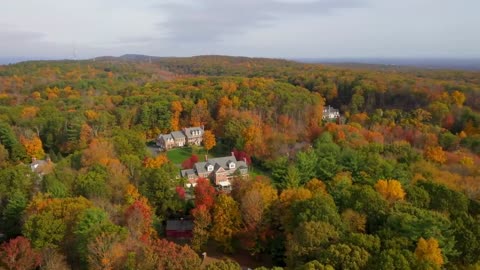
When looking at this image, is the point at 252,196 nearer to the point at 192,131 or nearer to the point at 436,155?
the point at 436,155

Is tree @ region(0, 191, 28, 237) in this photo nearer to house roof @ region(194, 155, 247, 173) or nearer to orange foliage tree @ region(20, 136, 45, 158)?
house roof @ region(194, 155, 247, 173)

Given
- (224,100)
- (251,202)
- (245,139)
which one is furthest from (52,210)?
(224,100)

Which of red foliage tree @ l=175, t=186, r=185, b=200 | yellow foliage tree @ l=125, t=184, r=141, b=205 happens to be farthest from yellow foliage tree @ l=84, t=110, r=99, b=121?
yellow foliage tree @ l=125, t=184, r=141, b=205

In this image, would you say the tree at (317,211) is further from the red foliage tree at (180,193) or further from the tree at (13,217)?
the tree at (13,217)

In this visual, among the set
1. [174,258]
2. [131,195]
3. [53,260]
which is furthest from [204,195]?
[53,260]

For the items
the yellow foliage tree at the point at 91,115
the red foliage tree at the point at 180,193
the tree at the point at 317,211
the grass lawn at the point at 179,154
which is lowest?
the grass lawn at the point at 179,154

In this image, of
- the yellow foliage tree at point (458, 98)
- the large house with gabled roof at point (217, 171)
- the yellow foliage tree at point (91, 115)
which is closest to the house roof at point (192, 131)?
the yellow foliage tree at point (91, 115)
